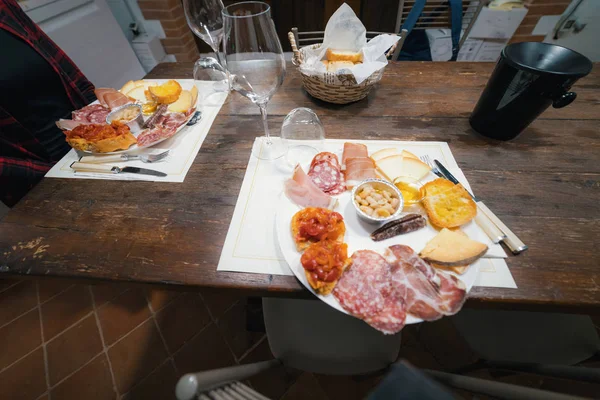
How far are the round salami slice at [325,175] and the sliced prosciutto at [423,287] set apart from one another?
207 millimetres

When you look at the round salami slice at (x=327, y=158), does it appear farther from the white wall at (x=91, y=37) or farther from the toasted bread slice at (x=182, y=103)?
the white wall at (x=91, y=37)

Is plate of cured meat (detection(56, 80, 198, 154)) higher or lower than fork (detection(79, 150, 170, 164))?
higher

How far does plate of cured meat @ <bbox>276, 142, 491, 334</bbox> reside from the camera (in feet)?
1.41

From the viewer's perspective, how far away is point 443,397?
0.76 feet

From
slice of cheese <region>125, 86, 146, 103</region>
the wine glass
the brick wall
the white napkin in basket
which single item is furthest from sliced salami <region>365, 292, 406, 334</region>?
the brick wall

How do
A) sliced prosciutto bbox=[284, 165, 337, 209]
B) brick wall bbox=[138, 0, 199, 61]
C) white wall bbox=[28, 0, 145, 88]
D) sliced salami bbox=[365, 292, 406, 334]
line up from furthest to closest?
brick wall bbox=[138, 0, 199, 61] → white wall bbox=[28, 0, 145, 88] → sliced prosciutto bbox=[284, 165, 337, 209] → sliced salami bbox=[365, 292, 406, 334]

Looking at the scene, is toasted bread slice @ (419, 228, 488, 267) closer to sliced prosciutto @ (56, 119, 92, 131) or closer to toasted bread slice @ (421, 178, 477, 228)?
toasted bread slice @ (421, 178, 477, 228)

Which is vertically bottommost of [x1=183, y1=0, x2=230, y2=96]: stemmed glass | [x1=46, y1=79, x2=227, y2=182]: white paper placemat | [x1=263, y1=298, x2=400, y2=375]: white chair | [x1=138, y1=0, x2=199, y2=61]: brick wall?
[x1=263, y1=298, x2=400, y2=375]: white chair

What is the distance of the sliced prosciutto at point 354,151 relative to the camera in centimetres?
65

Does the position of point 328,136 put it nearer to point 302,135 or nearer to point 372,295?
point 302,135

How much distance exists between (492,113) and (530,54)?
0.17 metres

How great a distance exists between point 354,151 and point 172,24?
7.45 feet

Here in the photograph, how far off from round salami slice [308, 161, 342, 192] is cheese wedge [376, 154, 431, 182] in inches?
4.3

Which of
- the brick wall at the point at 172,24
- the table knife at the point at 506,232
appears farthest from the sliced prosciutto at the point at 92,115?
the brick wall at the point at 172,24
